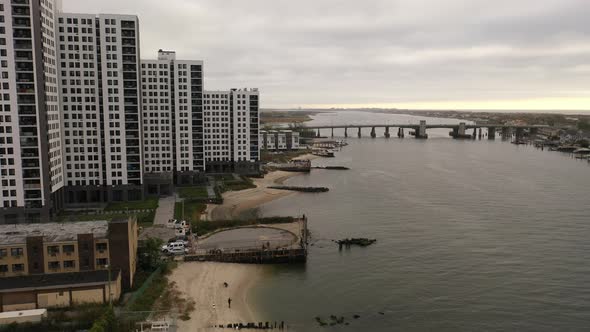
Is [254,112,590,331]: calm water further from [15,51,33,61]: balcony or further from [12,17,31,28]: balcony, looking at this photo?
[12,17,31,28]: balcony

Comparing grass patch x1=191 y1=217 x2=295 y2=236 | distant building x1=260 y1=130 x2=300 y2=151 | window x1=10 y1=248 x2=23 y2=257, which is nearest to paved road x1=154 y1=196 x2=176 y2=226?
grass patch x1=191 y1=217 x2=295 y2=236

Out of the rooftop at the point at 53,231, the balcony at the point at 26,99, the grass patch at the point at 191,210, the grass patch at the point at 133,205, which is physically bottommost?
the grass patch at the point at 191,210

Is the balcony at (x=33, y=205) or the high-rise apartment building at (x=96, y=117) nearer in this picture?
the high-rise apartment building at (x=96, y=117)

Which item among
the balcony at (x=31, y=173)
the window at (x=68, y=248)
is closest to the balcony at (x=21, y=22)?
the balcony at (x=31, y=173)

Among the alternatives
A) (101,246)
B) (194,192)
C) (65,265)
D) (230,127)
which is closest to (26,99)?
(65,265)

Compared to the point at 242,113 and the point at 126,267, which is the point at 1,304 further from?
the point at 242,113

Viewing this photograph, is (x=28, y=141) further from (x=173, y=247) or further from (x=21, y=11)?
(x=173, y=247)

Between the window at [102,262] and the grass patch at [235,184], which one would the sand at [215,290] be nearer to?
the window at [102,262]
